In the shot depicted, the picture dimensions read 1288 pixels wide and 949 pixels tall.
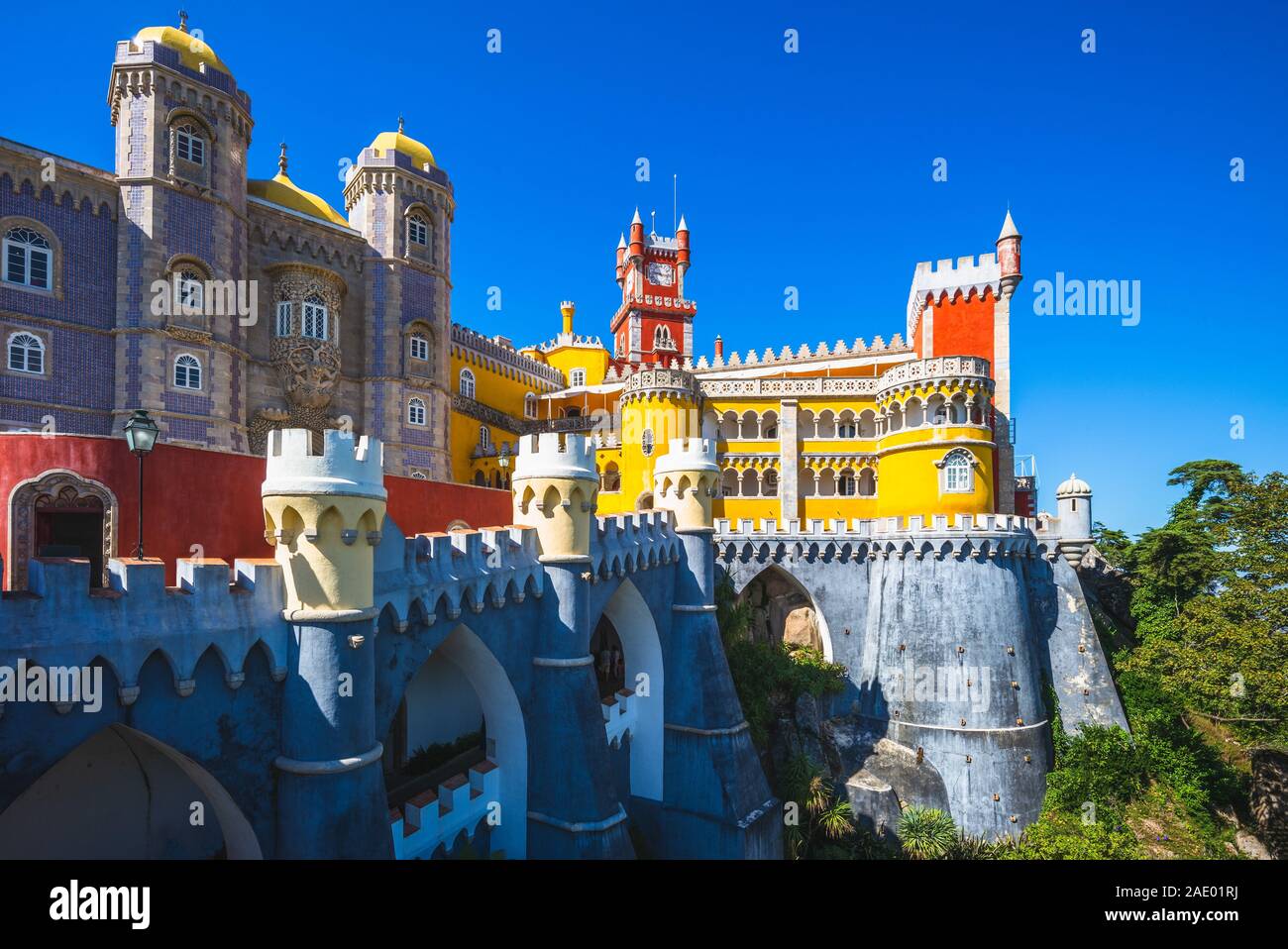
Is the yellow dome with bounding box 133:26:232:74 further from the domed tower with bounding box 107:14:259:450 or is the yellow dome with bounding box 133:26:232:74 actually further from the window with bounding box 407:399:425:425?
the window with bounding box 407:399:425:425

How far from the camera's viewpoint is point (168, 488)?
33.9 ft

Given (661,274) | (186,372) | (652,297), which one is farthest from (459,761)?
(661,274)

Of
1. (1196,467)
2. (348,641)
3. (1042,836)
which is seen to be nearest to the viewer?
(348,641)

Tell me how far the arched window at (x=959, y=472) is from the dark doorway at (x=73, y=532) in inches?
1361

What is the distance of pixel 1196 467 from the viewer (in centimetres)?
3238

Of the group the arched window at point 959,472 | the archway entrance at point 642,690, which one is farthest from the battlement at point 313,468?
the arched window at point 959,472

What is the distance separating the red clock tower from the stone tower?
49.0 meters

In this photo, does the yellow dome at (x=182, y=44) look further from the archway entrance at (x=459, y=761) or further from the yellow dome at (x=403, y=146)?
the archway entrance at (x=459, y=761)

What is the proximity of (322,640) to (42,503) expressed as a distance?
571 centimetres
